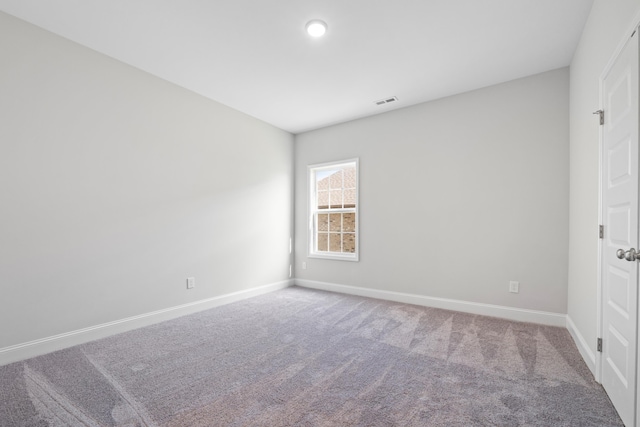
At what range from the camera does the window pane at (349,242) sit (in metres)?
4.65

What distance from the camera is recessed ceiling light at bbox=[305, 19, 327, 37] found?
7.80 ft

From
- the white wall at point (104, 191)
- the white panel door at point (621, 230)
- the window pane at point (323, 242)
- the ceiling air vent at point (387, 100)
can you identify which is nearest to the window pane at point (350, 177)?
the window pane at point (323, 242)

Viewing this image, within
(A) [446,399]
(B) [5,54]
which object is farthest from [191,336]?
(B) [5,54]

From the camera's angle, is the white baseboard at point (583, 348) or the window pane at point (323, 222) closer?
the white baseboard at point (583, 348)

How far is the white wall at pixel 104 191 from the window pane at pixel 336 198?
1.45 m

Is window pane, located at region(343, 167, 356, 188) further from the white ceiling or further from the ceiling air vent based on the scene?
the white ceiling

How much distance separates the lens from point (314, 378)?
6.66ft

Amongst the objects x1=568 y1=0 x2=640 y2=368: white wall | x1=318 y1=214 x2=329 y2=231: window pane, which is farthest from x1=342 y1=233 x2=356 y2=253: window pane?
x1=568 y1=0 x2=640 y2=368: white wall

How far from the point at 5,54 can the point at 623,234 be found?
4.46 meters

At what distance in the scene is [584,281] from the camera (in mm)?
2385

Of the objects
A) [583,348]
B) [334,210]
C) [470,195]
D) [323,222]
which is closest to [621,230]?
[583,348]

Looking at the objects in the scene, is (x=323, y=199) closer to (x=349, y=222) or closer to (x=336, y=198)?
(x=336, y=198)

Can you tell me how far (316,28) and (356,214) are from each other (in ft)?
8.58

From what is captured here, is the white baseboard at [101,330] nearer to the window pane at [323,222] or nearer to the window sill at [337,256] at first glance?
the window sill at [337,256]
